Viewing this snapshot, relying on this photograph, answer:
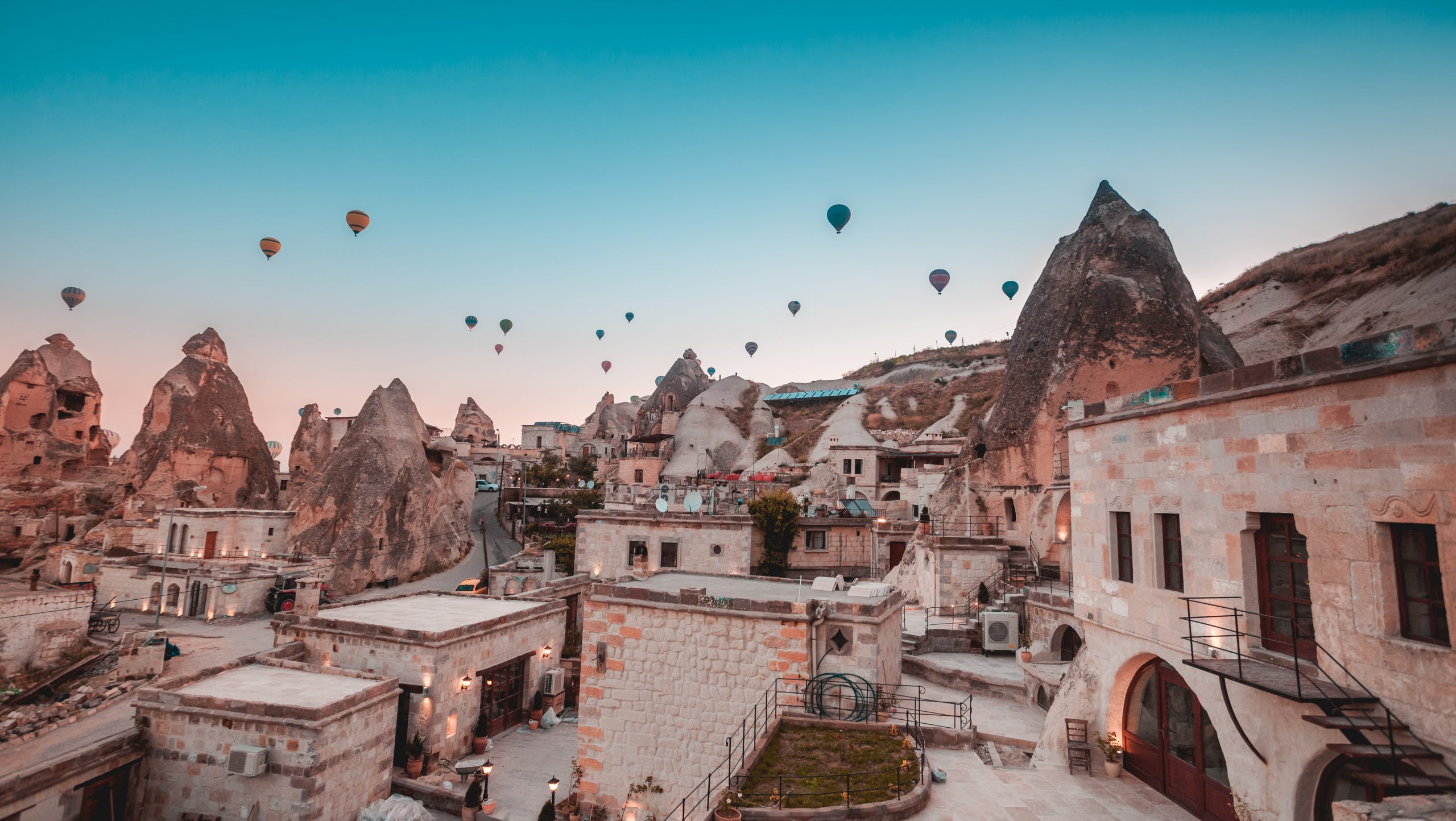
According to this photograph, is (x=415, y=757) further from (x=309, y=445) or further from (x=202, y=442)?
(x=309, y=445)

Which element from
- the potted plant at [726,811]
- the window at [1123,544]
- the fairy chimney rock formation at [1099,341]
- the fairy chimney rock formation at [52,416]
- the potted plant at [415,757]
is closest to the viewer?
the potted plant at [726,811]

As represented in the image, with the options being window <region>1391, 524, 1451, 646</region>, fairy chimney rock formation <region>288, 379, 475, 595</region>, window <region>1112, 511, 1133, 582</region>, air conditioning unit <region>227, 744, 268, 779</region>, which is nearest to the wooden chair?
window <region>1112, 511, 1133, 582</region>

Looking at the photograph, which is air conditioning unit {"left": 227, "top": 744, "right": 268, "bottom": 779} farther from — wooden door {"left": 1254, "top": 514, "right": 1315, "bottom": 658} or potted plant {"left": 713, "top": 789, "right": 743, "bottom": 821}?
wooden door {"left": 1254, "top": 514, "right": 1315, "bottom": 658}

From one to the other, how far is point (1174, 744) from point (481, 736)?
15.2 meters

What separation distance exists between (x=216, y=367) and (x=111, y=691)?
131 feet

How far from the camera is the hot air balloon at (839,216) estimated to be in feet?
105

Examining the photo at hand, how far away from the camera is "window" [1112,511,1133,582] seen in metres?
10.8

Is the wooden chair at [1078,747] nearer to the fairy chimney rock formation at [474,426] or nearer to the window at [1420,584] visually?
the window at [1420,584]

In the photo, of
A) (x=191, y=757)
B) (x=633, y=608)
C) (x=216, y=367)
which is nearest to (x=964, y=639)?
(x=633, y=608)

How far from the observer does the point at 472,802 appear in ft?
45.8

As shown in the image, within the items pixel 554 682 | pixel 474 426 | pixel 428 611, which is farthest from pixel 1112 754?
pixel 474 426

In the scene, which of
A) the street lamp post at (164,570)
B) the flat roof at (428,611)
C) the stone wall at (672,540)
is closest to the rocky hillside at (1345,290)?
the stone wall at (672,540)

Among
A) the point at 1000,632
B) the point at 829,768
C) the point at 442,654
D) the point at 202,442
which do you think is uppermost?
the point at 202,442

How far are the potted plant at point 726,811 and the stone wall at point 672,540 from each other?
712 inches
